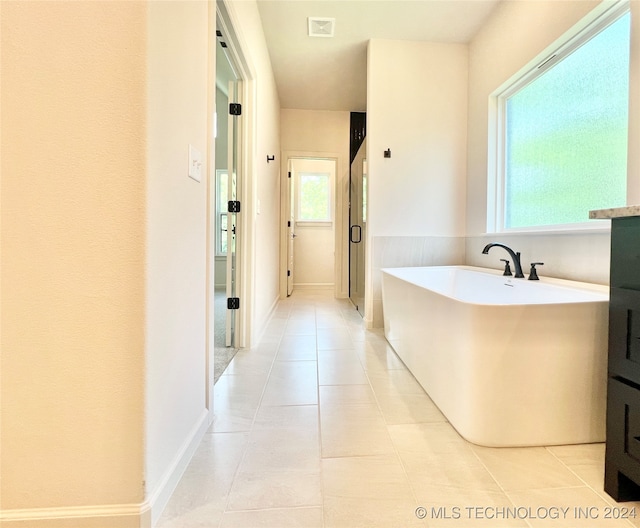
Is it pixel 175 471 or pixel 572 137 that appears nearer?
pixel 175 471

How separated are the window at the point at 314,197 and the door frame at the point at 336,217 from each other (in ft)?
3.41

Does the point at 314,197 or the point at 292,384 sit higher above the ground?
the point at 314,197

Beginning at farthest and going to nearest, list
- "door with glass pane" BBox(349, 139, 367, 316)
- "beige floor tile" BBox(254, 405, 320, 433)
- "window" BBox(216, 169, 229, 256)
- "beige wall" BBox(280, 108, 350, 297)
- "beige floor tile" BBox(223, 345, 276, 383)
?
"window" BBox(216, 169, 229, 256), "beige wall" BBox(280, 108, 350, 297), "door with glass pane" BBox(349, 139, 367, 316), "beige floor tile" BBox(223, 345, 276, 383), "beige floor tile" BBox(254, 405, 320, 433)

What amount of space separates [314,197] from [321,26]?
318cm

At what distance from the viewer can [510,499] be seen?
3.05ft

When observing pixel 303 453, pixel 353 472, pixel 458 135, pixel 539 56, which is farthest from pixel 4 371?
pixel 458 135

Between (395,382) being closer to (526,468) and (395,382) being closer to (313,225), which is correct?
(526,468)

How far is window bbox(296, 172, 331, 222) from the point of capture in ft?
18.6

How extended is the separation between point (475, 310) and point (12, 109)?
1522 mm

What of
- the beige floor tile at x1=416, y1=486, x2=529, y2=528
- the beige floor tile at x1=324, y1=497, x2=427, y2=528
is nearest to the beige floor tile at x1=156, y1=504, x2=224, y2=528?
the beige floor tile at x1=324, y1=497, x2=427, y2=528

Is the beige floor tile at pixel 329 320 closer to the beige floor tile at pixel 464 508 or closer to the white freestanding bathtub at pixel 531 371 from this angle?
the white freestanding bathtub at pixel 531 371

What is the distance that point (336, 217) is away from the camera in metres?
4.64

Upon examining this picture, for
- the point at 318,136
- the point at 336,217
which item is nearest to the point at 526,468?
the point at 336,217

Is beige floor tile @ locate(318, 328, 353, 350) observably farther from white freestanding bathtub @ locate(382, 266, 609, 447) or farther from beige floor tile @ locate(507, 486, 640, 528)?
beige floor tile @ locate(507, 486, 640, 528)
